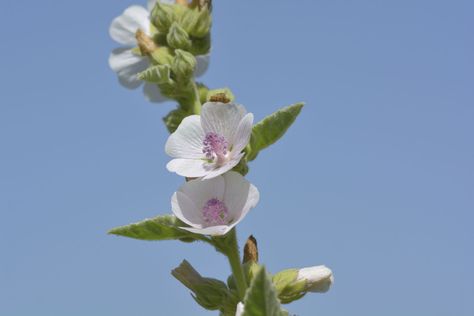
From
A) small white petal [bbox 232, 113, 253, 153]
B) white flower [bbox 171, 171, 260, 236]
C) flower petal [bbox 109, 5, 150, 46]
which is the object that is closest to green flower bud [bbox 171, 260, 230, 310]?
white flower [bbox 171, 171, 260, 236]

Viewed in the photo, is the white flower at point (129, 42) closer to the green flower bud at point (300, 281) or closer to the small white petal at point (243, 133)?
the small white petal at point (243, 133)

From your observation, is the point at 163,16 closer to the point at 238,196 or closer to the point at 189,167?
the point at 189,167

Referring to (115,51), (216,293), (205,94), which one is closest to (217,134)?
(205,94)

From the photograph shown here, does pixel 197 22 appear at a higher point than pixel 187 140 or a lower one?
higher

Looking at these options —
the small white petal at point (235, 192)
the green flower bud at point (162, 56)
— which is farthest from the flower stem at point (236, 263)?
the green flower bud at point (162, 56)

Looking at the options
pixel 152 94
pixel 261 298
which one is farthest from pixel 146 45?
pixel 261 298

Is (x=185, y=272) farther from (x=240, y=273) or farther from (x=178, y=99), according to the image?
(x=178, y=99)
